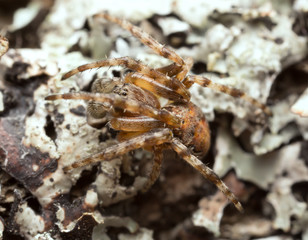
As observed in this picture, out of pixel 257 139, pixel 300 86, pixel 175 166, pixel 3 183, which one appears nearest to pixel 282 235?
pixel 257 139

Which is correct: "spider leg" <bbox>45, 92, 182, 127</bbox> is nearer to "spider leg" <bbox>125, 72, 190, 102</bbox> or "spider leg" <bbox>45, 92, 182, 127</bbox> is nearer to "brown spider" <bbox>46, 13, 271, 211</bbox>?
"brown spider" <bbox>46, 13, 271, 211</bbox>

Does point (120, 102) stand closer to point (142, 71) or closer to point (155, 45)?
point (142, 71)

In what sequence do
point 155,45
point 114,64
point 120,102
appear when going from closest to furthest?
point 120,102 < point 114,64 < point 155,45

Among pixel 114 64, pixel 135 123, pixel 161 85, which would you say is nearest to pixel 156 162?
pixel 135 123

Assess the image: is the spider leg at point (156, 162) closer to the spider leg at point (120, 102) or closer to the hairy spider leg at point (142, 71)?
the spider leg at point (120, 102)

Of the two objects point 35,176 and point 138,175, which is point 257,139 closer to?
point 138,175

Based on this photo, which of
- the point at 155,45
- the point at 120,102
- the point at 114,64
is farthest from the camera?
the point at 155,45

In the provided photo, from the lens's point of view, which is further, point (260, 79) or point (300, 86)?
point (300, 86)

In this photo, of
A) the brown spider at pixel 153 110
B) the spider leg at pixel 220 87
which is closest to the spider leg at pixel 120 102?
the brown spider at pixel 153 110
